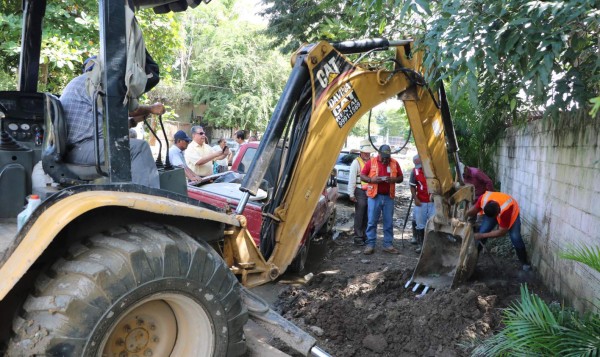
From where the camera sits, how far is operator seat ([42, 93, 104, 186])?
9.47 feet

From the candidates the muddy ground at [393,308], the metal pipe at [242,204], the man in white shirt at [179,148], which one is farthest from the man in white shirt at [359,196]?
the metal pipe at [242,204]

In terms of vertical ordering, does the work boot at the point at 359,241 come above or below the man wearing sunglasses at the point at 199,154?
below

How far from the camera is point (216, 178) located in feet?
23.8

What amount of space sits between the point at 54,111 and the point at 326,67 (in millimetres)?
2121

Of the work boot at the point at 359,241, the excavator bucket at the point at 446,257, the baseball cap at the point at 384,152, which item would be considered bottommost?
the work boot at the point at 359,241

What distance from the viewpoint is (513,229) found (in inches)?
253

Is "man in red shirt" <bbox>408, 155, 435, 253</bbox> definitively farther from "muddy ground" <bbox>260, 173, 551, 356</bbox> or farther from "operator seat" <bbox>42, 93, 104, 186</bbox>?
"operator seat" <bbox>42, 93, 104, 186</bbox>

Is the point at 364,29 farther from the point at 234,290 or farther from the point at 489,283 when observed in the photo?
the point at 234,290

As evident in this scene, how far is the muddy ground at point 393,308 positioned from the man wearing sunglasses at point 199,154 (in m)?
2.68

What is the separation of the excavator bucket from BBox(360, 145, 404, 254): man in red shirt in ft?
7.70

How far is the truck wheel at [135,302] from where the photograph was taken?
2139mm

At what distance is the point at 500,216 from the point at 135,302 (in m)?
5.17

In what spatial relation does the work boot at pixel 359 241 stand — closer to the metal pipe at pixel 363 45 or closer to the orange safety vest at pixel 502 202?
the orange safety vest at pixel 502 202

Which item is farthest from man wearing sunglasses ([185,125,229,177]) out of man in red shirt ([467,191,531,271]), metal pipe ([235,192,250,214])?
metal pipe ([235,192,250,214])
